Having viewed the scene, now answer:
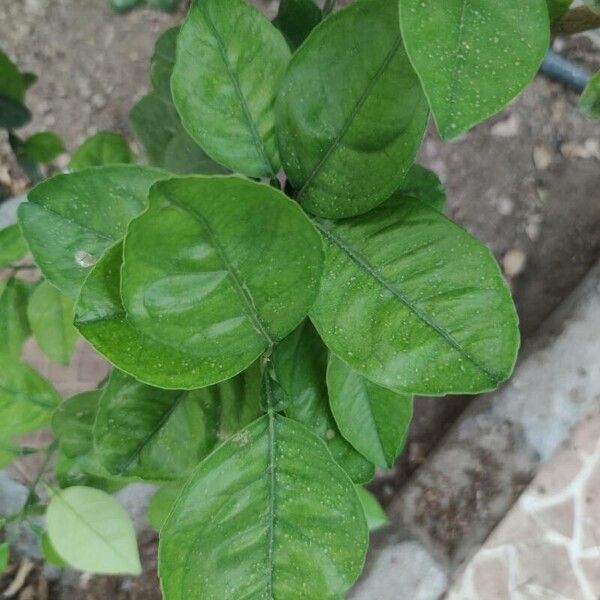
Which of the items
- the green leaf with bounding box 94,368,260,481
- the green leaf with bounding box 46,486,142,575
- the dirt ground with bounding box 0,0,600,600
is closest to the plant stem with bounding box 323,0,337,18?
the green leaf with bounding box 94,368,260,481

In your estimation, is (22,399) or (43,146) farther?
(43,146)

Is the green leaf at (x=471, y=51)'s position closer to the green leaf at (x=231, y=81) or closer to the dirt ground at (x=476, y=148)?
the green leaf at (x=231, y=81)

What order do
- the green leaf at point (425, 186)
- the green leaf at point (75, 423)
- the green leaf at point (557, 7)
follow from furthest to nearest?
the green leaf at point (75, 423), the green leaf at point (425, 186), the green leaf at point (557, 7)

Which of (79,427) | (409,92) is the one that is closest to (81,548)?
(79,427)

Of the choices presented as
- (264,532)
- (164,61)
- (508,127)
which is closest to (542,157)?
(508,127)

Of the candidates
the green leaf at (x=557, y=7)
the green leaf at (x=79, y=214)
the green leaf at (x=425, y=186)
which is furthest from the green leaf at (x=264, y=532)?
the green leaf at (x=557, y=7)

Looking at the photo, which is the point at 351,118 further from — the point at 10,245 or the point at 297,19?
the point at 10,245

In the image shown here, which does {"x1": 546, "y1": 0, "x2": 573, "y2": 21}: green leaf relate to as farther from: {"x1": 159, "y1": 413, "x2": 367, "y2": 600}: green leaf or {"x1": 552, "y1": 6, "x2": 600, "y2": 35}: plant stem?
{"x1": 159, "y1": 413, "x2": 367, "y2": 600}: green leaf
